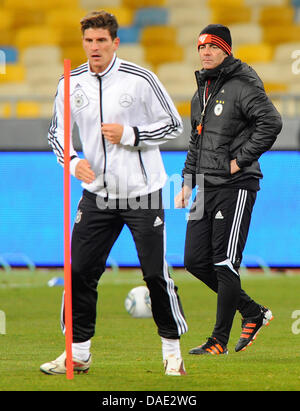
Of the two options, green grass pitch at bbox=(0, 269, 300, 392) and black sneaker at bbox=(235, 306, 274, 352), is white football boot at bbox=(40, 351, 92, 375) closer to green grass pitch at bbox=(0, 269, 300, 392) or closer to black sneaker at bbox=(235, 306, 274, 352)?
green grass pitch at bbox=(0, 269, 300, 392)

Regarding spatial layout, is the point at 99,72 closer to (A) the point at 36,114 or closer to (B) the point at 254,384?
(B) the point at 254,384

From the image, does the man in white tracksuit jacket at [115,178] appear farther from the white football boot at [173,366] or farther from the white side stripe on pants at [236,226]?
the white side stripe on pants at [236,226]

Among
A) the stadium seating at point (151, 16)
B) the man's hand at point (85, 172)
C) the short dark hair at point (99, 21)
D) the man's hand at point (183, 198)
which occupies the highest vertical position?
the short dark hair at point (99, 21)

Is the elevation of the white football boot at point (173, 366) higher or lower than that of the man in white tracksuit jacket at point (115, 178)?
lower

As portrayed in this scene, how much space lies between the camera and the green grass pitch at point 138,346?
16.9 feet

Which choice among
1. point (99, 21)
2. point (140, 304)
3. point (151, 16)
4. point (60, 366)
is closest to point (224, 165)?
point (99, 21)

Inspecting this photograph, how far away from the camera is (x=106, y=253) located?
548cm

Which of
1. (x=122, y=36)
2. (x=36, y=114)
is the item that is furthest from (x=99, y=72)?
(x=122, y=36)

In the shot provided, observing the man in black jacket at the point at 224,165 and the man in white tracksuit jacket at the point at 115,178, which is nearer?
the man in white tracksuit jacket at the point at 115,178

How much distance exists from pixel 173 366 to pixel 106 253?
2.51 feet

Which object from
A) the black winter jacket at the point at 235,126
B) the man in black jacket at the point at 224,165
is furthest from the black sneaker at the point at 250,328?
the black winter jacket at the point at 235,126

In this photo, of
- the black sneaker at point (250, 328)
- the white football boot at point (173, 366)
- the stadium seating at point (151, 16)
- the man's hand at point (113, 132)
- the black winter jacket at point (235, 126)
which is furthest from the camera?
the stadium seating at point (151, 16)

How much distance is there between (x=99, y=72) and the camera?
5.43 m

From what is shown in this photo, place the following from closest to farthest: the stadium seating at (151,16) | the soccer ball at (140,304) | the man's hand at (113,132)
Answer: the man's hand at (113,132) → the soccer ball at (140,304) → the stadium seating at (151,16)
